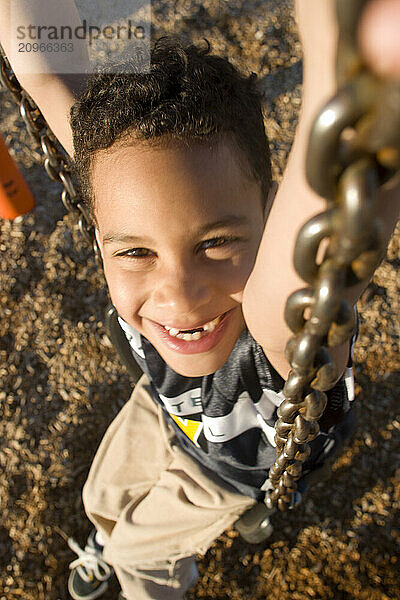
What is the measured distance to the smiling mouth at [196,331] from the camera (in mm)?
763

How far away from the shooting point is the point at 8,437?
1.57 metres

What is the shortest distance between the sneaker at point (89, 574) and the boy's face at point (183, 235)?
856 millimetres

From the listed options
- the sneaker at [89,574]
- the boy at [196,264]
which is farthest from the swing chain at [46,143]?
the sneaker at [89,574]

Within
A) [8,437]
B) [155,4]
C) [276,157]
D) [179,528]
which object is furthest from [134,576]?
[155,4]

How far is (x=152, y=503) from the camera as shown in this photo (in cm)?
106

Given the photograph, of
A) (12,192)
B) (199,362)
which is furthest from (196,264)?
(12,192)

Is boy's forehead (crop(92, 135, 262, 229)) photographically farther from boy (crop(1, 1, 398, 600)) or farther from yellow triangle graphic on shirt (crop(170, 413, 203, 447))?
yellow triangle graphic on shirt (crop(170, 413, 203, 447))

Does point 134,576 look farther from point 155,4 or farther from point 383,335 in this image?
point 155,4

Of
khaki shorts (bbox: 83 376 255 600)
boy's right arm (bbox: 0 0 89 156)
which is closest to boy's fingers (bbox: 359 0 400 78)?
boy's right arm (bbox: 0 0 89 156)

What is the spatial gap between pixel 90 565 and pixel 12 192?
1129 mm

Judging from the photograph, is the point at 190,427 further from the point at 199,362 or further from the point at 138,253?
the point at 138,253

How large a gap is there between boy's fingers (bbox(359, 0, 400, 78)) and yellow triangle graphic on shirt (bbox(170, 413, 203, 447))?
0.79 m

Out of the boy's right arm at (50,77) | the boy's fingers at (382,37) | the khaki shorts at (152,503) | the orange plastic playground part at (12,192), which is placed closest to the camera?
the boy's fingers at (382,37)

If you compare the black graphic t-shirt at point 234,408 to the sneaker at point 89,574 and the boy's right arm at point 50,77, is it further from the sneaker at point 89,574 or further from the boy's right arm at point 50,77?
the sneaker at point 89,574
